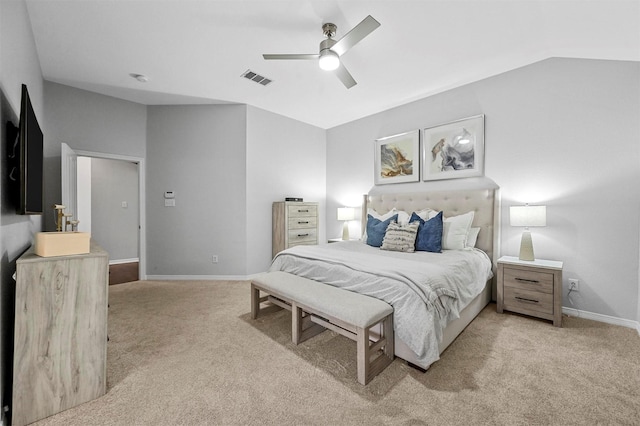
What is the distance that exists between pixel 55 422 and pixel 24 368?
0.33 m

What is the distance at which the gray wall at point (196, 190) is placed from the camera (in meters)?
4.12

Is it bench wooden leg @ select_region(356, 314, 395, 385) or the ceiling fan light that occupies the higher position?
the ceiling fan light

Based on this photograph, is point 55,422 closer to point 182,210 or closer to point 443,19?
point 182,210

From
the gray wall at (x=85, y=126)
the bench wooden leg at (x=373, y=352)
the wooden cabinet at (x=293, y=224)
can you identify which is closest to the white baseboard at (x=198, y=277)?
the wooden cabinet at (x=293, y=224)

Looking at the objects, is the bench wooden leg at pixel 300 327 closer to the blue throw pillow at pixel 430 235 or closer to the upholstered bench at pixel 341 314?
the upholstered bench at pixel 341 314

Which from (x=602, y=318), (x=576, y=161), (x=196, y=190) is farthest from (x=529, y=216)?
(x=196, y=190)

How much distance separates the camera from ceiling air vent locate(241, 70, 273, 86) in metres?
3.11

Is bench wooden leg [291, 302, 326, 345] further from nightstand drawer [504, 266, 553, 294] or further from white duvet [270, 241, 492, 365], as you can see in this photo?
nightstand drawer [504, 266, 553, 294]

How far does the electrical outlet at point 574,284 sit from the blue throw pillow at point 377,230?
187 cm

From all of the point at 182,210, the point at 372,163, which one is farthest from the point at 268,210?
the point at 372,163

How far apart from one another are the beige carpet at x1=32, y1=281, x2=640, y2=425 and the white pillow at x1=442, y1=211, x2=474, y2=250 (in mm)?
836

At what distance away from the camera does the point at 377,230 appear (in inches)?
135

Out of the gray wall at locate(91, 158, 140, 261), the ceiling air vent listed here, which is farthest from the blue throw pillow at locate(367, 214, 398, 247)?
the gray wall at locate(91, 158, 140, 261)

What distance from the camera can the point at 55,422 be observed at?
136 cm
